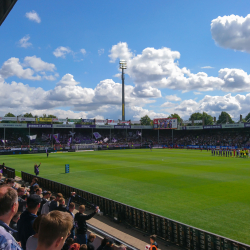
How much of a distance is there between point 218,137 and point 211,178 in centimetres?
5425

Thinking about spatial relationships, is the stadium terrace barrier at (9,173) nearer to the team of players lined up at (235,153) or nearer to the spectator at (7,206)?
the spectator at (7,206)

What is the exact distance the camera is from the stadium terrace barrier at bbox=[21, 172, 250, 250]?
7.47 meters

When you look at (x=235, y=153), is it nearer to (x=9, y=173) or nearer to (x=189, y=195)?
(x=189, y=195)

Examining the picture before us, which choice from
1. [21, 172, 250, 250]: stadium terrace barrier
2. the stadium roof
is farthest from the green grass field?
the stadium roof

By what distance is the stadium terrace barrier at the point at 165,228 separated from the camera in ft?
24.5

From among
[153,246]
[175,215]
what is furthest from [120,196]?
[153,246]

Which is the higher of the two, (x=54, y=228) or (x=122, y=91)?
(x=122, y=91)

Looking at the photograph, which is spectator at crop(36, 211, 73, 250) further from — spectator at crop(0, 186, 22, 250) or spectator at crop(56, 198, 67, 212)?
spectator at crop(56, 198, 67, 212)

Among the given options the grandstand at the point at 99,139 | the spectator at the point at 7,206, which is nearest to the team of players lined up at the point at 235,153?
the grandstand at the point at 99,139

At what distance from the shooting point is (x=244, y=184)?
18.5m

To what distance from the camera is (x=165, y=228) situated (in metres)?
9.17

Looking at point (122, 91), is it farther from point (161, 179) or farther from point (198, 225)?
point (198, 225)

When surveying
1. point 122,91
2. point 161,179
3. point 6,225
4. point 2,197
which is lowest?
point 161,179

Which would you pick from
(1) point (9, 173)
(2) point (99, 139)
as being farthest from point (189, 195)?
(2) point (99, 139)
